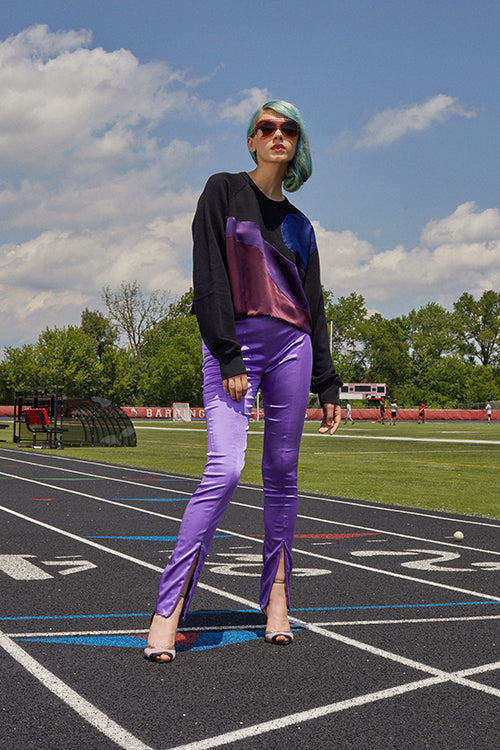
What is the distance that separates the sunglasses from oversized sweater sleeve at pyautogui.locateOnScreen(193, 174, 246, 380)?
1.18 feet

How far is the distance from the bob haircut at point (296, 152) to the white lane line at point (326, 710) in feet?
7.29

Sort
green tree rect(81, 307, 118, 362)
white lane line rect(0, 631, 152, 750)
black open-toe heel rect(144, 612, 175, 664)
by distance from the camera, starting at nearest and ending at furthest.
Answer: white lane line rect(0, 631, 152, 750), black open-toe heel rect(144, 612, 175, 664), green tree rect(81, 307, 118, 362)

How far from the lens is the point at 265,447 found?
3488 mm

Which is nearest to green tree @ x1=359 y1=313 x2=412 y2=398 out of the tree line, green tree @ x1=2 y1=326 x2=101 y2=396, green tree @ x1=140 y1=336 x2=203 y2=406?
the tree line

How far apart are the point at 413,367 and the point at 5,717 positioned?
106927mm

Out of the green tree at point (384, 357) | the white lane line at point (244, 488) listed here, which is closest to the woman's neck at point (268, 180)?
the white lane line at point (244, 488)

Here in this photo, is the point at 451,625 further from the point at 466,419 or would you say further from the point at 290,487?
the point at 466,419

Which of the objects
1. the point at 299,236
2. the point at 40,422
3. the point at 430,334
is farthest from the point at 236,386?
the point at 430,334

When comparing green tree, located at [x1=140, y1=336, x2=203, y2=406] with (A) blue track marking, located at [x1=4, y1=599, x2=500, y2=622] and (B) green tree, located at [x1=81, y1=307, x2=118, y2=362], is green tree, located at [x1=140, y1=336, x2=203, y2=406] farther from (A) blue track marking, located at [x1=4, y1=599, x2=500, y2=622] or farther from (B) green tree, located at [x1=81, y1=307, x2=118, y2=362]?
(A) blue track marking, located at [x1=4, y1=599, x2=500, y2=622]

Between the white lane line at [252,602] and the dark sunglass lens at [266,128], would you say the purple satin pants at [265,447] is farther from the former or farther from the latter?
the dark sunglass lens at [266,128]

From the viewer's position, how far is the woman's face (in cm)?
345

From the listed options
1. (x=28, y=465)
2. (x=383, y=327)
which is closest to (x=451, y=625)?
(x=28, y=465)

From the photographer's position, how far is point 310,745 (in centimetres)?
227

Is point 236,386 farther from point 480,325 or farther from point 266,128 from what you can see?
point 480,325
